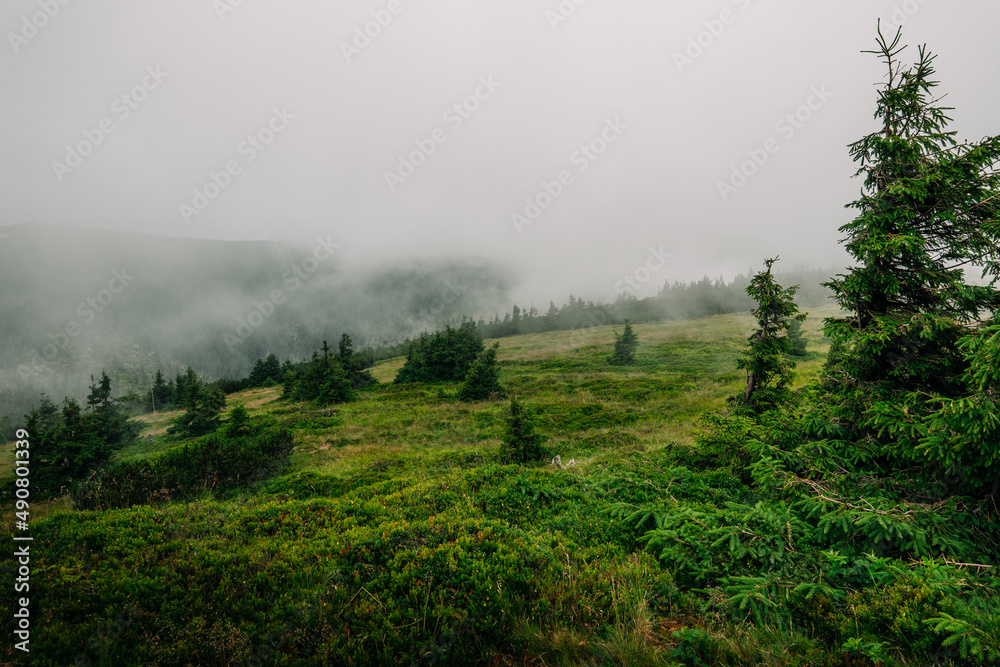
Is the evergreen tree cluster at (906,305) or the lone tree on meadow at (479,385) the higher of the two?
the evergreen tree cluster at (906,305)

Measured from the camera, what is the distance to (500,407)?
29.6 metres

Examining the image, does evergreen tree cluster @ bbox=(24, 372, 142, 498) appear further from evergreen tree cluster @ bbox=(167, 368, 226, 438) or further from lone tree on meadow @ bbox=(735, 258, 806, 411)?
lone tree on meadow @ bbox=(735, 258, 806, 411)

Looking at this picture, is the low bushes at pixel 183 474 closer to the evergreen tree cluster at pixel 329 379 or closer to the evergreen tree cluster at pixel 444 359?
the evergreen tree cluster at pixel 329 379

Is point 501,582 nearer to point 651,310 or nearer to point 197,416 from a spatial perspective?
point 197,416

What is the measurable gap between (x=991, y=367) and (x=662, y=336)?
6838 cm

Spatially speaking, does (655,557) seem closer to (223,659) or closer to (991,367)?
(991,367)

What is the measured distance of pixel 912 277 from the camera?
21.2 feet

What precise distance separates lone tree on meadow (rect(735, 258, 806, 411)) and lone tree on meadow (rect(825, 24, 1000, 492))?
485 centimetres

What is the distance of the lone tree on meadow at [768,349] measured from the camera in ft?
38.2

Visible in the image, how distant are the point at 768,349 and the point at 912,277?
19.1ft

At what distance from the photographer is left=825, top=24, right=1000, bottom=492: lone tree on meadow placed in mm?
5770

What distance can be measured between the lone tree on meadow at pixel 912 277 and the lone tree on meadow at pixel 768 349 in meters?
4.85

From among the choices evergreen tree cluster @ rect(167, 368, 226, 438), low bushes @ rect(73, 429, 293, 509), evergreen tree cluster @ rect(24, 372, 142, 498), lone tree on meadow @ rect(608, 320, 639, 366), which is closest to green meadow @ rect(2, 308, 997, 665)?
low bushes @ rect(73, 429, 293, 509)

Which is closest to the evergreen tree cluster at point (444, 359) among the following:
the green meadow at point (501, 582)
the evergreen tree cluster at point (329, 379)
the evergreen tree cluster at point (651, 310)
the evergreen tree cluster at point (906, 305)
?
the evergreen tree cluster at point (329, 379)
